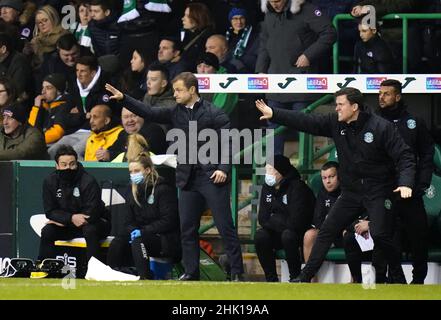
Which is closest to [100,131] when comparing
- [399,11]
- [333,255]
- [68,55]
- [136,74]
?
[136,74]

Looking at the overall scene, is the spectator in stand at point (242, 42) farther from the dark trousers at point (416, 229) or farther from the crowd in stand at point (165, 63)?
the dark trousers at point (416, 229)

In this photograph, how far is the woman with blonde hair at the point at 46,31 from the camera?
750 inches

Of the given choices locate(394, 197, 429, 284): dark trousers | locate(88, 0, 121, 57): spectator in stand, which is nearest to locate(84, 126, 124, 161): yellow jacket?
locate(88, 0, 121, 57): spectator in stand

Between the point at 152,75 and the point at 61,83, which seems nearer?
the point at 152,75

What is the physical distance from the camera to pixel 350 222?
1405 centimetres

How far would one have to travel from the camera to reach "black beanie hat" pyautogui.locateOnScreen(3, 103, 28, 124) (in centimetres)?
1700

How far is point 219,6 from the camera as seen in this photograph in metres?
18.7

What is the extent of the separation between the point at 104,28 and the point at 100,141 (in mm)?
2442

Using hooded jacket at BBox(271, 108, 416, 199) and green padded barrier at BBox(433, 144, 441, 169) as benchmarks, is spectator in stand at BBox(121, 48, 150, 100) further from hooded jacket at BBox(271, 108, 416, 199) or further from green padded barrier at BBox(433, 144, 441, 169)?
hooded jacket at BBox(271, 108, 416, 199)
